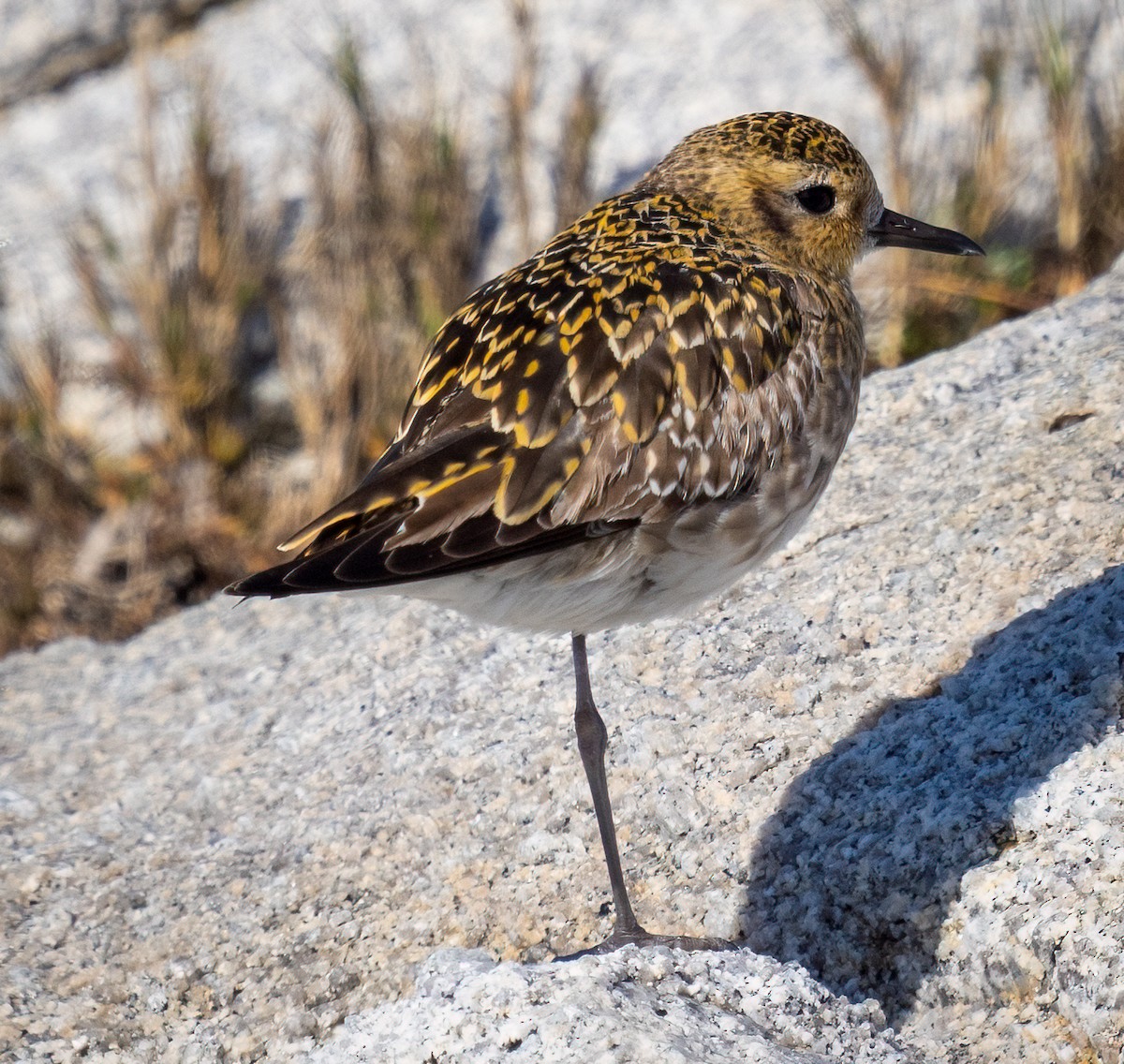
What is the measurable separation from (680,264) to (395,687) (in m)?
2.12

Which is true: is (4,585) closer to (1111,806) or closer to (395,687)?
(395,687)

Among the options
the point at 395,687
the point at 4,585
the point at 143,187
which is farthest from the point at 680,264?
the point at 143,187

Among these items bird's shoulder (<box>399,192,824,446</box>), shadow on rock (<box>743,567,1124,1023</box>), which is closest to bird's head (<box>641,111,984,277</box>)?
bird's shoulder (<box>399,192,824,446</box>)

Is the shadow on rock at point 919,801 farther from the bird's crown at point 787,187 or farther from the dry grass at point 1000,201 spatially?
the dry grass at point 1000,201

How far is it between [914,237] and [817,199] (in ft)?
1.53

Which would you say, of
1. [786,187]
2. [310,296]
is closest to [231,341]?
[310,296]

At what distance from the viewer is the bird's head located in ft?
16.1

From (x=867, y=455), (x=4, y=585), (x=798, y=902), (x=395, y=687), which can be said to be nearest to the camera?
(x=798, y=902)

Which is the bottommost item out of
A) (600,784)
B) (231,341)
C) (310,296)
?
(231,341)

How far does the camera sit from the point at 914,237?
5.22 meters

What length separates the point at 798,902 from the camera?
4344mm

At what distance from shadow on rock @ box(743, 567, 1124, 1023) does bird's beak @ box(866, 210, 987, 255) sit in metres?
1.25

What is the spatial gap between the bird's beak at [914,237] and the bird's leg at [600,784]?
1.81 metres

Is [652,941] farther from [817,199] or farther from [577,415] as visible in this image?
[817,199]
